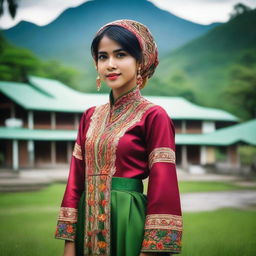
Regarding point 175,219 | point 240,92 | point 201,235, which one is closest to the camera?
point 175,219

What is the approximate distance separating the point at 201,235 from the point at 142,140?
258 centimetres

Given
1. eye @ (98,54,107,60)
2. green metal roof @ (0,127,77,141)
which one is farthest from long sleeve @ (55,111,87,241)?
green metal roof @ (0,127,77,141)

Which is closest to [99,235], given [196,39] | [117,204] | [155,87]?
[117,204]

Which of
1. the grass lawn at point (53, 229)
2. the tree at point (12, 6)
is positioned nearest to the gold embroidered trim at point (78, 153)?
the grass lawn at point (53, 229)

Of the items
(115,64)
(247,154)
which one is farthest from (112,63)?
(247,154)

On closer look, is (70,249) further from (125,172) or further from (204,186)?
(204,186)

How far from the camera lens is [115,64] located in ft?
3.81

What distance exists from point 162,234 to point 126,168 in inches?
8.4

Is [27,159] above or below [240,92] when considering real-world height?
below

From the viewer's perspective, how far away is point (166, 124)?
3.65 feet

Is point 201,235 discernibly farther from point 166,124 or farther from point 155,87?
point 166,124

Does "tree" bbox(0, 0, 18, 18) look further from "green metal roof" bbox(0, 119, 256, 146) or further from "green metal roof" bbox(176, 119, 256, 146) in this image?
"green metal roof" bbox(176, 119, 256, 146)

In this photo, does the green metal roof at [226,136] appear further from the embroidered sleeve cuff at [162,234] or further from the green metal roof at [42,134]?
the embroidered sleeve cuff at [162,234]

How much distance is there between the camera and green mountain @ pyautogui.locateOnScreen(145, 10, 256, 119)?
187 inches
